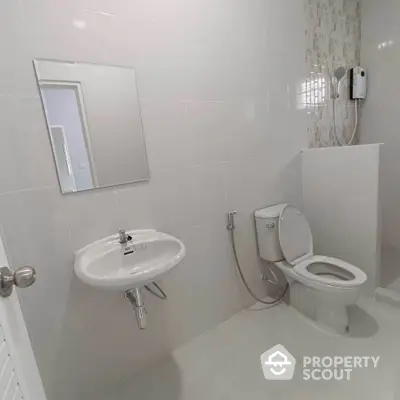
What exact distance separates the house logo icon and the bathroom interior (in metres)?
0.04

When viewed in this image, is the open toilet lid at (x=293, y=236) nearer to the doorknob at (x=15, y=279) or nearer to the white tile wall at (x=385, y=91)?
the white tile wall at (x=385, y=91)

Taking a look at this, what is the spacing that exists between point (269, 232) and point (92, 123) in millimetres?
1277

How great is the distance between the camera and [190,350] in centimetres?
161

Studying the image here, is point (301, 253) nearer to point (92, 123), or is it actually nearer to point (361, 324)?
point (361, 324)

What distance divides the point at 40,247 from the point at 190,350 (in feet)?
3.55

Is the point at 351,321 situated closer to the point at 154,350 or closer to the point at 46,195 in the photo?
the point at 154,350

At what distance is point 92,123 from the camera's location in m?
1.22

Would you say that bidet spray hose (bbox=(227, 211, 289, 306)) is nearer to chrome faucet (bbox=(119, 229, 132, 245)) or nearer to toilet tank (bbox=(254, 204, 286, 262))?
toilet tank (bbox=(254, 204, 286, 262))

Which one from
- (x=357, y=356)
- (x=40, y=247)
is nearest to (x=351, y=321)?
(x=357, y=356)

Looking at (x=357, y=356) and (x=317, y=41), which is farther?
(x=317, y=41)

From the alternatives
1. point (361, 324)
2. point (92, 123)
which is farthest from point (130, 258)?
point (361, 324)

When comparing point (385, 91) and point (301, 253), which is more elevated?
point (385, 91)

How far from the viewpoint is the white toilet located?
162cm

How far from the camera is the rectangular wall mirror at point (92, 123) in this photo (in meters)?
1.11
